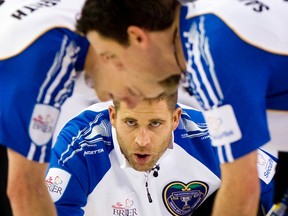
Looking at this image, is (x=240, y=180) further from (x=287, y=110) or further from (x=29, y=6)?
(x=29, y=6)

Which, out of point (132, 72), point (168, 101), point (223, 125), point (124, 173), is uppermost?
point (132, 72)

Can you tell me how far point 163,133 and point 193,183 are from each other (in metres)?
0.31

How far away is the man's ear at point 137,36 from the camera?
7.14ft

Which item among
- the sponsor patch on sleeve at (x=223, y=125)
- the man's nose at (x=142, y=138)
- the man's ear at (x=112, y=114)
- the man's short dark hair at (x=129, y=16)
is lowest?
the man's nose at (x=142, y=138)

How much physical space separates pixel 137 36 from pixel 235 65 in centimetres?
29

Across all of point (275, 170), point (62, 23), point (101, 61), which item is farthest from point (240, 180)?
point (275, 170)

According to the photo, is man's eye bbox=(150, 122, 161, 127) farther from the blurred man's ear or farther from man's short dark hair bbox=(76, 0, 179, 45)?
man's short dark hair bbox=(76, 0, 179, 45)

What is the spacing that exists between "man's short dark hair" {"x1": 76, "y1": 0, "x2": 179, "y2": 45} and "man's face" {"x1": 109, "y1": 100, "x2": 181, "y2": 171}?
44.5 inches

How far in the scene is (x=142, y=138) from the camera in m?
3.35

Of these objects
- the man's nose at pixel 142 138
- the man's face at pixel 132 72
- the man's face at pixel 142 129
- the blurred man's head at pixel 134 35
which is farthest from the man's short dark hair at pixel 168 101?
the blurred man's head at pixel 134 35

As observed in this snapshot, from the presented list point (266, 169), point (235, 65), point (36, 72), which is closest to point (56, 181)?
point (266, 169)

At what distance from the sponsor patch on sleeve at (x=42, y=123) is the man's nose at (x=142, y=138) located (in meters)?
1.06

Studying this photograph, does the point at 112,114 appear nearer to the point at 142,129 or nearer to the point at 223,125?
the point at 142,129

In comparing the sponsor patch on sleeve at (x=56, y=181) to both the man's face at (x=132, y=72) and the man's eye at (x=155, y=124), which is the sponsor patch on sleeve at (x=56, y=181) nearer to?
the man's eye at (x=155, y=124)
